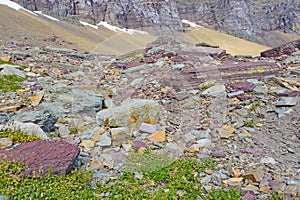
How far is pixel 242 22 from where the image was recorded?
12225 cm

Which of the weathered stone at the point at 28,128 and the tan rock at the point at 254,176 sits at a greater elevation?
the weathered stone at the point at 28,128

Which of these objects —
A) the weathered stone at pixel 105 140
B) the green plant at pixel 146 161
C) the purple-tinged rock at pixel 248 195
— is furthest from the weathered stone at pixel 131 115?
the purple-tinged rock at pixel 248 195

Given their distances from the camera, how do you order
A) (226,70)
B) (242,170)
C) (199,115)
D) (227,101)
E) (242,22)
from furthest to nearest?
(242,22) → (226,70) → (227,101) → (199,115) → (242,170)

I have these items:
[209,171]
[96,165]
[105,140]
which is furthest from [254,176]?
[105,140]

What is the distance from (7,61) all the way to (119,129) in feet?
26.2

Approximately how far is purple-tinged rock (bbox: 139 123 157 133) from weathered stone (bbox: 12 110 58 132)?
1.83 meters

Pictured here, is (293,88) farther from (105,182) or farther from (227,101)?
(105,182)

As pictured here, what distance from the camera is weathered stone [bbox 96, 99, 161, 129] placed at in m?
5.31

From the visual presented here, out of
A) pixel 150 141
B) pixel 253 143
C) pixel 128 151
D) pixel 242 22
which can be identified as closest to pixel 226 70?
pixel 253 143

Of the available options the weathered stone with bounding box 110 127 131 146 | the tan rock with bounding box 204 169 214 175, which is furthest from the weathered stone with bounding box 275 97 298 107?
the weathered stone with bounding box 110 127 131 146

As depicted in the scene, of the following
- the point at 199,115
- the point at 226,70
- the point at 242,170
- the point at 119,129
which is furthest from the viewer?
the point at 226,70

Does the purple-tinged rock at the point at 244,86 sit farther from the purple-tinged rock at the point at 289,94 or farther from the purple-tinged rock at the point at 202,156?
the purple-tinged rock at the point at 202,156

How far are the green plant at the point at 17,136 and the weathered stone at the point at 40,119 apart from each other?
56 centimetres

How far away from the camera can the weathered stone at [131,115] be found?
531 centimetres
